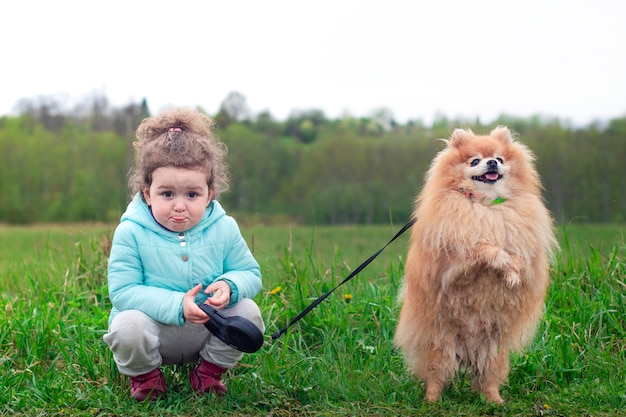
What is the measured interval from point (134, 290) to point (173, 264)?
24 cm

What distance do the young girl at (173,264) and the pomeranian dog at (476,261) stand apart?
97 cm

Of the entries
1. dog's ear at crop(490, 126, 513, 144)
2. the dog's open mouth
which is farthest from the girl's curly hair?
dog's ear at crop(490, 126, 513, 144)

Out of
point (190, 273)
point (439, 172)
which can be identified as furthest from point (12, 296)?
point (439, 172)

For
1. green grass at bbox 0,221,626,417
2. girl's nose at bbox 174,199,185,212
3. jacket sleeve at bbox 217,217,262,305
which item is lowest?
green grass at bbox 0,221,626,417

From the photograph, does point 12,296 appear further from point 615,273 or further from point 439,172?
point 615,273

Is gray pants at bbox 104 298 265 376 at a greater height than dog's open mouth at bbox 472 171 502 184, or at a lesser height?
lesser

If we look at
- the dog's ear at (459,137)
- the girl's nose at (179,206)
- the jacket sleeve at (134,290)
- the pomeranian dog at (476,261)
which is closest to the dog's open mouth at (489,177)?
the pomeranian dog at (476,261)

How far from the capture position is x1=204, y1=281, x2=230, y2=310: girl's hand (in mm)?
3480

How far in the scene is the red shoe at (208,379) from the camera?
12.4ft

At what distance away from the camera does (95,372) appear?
4.19 meters

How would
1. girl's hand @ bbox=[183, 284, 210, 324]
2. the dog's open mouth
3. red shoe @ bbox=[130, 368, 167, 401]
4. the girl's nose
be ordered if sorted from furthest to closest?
red shoe @ bbox=[130, 368, 167, 401]
the dog's open mouth
the girl's nose
girl's hand @ bbox=[183, 284, 210, 324]

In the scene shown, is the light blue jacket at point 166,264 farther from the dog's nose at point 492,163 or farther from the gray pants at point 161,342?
the dog's nose at point 492,163

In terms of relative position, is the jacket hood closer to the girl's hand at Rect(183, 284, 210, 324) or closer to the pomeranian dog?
the girl's hand at Rect(183, 284, 210, 324)

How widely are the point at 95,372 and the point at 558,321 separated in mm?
3283
